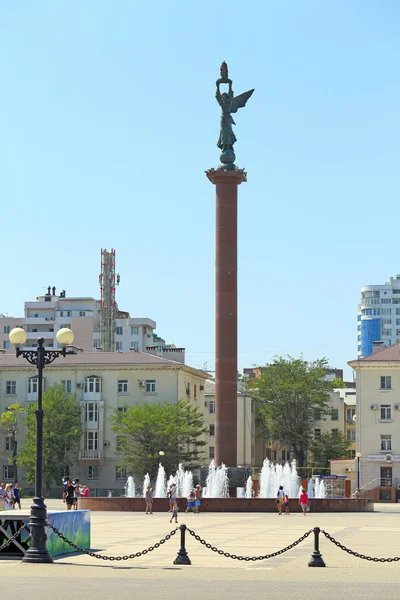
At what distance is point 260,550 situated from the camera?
2944 centimetres

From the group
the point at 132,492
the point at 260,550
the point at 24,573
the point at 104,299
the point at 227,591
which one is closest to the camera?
the point at 227,591

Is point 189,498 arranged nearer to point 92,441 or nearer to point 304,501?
point 304,501

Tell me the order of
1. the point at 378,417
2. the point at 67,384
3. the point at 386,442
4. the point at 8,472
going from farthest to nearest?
→ the point at 67,384 < the point at 8,472 < the point at 378,417 < the point at 386,442

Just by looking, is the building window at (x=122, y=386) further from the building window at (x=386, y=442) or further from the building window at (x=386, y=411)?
the building window at (x=386, y=442)

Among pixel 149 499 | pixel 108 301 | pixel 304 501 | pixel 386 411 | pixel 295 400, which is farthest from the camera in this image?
pixel 108 301

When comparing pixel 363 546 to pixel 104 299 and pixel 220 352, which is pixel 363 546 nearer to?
pixel 220 352

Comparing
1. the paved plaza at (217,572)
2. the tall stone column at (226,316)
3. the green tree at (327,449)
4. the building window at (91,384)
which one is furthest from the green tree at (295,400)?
the paved plaza at (217,572)

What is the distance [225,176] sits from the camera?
198 feet

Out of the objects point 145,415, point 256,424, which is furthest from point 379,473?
point 256,424

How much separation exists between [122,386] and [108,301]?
1571 inches

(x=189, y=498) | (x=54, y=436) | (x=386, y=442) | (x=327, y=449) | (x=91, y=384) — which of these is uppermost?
(x=91, y=384)

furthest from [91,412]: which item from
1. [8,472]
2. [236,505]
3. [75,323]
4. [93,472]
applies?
[75,323]

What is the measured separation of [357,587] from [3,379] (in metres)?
73.1

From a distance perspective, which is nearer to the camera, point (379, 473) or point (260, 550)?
point (260, 550)
